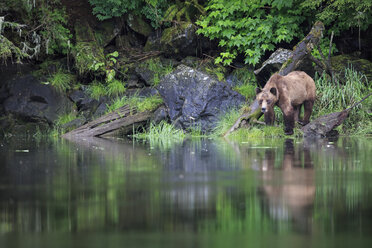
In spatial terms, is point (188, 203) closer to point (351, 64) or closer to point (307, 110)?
point (307, 110)

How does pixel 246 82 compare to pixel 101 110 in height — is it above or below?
above

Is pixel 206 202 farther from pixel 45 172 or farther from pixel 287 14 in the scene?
pixel 287 14

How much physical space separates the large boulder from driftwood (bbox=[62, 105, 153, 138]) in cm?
78

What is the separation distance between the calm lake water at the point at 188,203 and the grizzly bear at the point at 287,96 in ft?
16.4

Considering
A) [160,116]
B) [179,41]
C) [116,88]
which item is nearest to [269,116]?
[160,116]

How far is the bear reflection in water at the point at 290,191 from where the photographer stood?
359 centimetres

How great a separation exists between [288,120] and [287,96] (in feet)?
1.86

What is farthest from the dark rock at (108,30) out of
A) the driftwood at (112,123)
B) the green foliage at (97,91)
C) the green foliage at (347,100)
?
the green foliage at (347,100)

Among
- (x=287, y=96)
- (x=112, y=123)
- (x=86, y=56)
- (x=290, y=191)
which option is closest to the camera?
(x=290, y=191)

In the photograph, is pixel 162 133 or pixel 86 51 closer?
pixel 162 133

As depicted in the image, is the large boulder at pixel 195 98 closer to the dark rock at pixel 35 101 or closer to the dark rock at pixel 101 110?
the dark rock at pixel 101 110

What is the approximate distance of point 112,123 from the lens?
14898 millimetres

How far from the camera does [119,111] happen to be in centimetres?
1509

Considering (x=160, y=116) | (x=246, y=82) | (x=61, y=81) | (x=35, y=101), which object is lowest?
(x=160, y=116)
